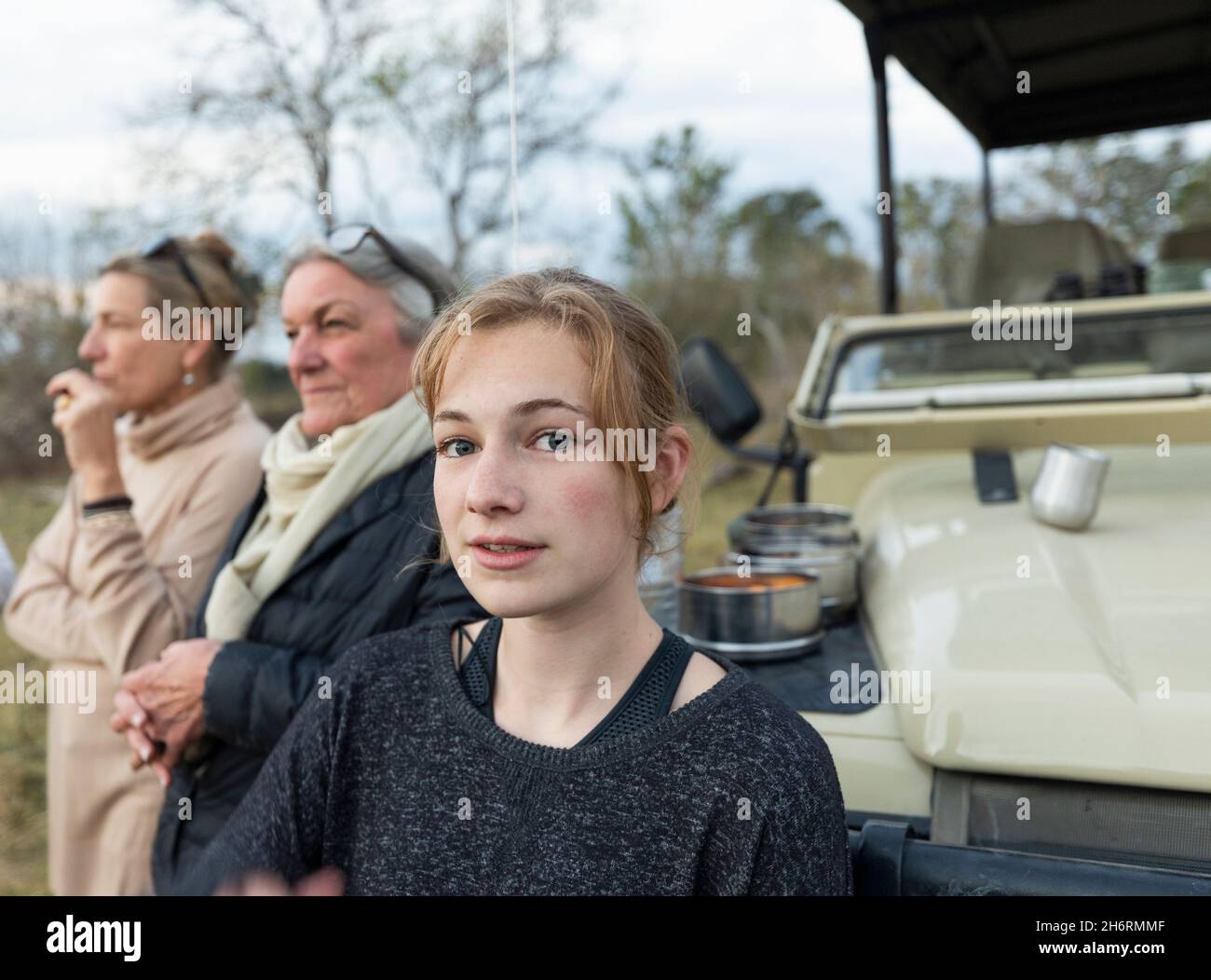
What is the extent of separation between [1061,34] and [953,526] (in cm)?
202

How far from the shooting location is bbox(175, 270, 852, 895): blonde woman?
44.4 inches

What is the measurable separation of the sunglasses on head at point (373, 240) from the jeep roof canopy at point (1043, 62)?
147 centimetres

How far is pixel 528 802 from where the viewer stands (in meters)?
1.18

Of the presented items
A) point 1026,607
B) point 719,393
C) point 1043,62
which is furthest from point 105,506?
point 1043,62

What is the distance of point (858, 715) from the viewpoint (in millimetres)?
1650

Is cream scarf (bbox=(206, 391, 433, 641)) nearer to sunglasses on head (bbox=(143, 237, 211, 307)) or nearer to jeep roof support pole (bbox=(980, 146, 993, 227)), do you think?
sunglasses on head (bbox=(143, 237, 211, 307))

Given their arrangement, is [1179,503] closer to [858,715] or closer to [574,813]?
[858,715]

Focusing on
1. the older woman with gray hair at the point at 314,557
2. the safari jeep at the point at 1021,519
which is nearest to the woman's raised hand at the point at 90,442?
the older woman with gray hair at the point at 314,557

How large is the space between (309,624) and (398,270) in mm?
710

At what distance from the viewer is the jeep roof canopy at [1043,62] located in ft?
9.94
